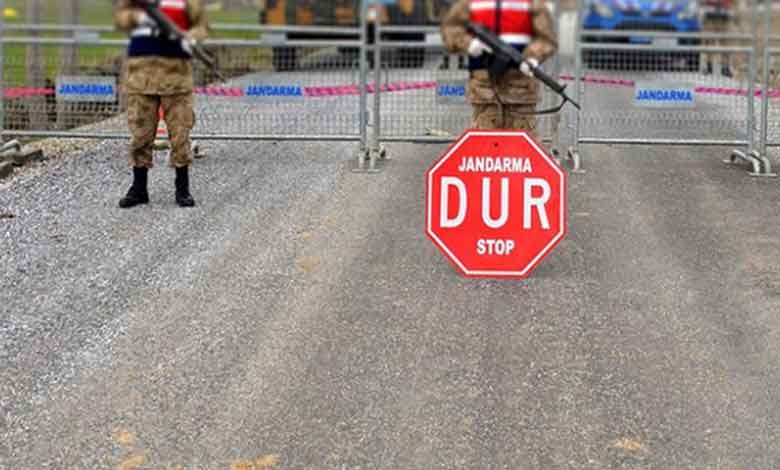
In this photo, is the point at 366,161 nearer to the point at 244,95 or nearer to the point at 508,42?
the point at 244,95

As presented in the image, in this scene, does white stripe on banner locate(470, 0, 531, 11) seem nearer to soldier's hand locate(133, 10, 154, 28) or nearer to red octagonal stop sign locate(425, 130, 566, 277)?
red octagonal stop sign locate(425, 130, 566, 277)

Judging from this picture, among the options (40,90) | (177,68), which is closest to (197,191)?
(177,68)

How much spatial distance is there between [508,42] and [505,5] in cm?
23

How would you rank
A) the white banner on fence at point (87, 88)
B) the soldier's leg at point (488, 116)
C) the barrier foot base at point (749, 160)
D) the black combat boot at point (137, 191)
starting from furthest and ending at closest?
the white banner on fence at point (87, 88) < the barrier foot base at point (749, 160) < the black combat boot at point (137, 191) < the soldier's leg at point (488, 116)

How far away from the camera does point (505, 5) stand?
8.56m

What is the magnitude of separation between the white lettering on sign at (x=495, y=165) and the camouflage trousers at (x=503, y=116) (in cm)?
98

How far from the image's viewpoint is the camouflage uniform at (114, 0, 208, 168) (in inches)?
385

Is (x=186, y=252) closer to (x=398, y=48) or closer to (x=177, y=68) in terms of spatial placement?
(x=177, y=68)

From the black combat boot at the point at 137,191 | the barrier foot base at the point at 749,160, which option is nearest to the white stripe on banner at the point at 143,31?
the black combat boot at the point at 137,191

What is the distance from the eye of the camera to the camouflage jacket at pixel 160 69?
974 centimetres

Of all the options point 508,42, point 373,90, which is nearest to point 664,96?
point 373,90

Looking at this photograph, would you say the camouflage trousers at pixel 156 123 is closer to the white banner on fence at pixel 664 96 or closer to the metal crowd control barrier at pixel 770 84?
the white banner on fence at pixel 664 96

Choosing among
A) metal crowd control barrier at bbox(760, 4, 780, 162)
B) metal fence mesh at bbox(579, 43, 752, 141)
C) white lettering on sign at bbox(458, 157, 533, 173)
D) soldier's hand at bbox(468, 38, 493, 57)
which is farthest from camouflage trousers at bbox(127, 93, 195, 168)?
metal crowd control barrier at bbox(760, 4, 780, 162)

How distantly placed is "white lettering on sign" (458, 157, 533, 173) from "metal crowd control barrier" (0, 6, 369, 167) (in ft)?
13.5
